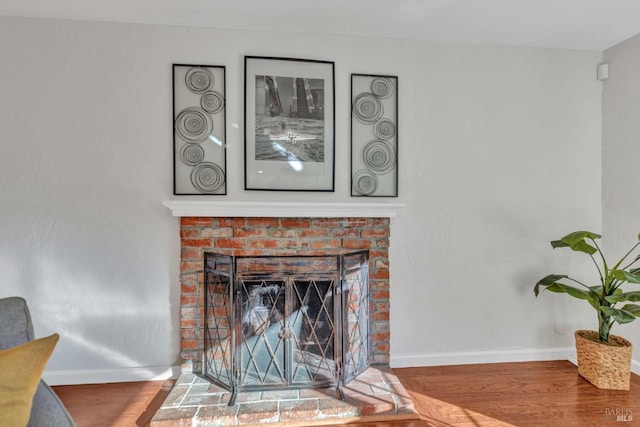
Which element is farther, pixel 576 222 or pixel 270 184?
pixel 576 222

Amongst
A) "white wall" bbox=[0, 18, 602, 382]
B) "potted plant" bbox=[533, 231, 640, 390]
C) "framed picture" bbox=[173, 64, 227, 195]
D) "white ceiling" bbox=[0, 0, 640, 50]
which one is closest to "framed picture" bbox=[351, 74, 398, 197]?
"white wall" bbox=[0, 18, 602, 382]

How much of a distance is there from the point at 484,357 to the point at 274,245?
67.6 inches

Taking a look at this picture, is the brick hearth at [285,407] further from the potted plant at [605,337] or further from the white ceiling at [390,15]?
the white ceiling at [390,15]

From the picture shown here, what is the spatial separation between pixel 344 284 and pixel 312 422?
2.44ft

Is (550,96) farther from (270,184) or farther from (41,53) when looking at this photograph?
(41,53)

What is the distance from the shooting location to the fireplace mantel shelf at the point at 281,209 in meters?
2.03

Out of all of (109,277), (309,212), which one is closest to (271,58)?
(309,212)

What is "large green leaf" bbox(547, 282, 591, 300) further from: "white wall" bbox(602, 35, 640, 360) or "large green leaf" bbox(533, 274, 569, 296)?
"white wall" bbox(602, 35, 640, 360)

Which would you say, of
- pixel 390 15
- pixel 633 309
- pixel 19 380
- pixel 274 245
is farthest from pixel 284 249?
pixel 633 309

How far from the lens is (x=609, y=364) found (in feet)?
6.61

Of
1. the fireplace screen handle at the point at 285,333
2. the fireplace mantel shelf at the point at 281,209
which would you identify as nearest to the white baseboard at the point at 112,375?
the fireplace screen handle at the point at 285,333

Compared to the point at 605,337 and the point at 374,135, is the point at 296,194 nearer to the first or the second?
the point at 374,135

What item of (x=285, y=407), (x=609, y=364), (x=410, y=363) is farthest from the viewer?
(x=410, y=363)

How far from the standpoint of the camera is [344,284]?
1.97 meters
